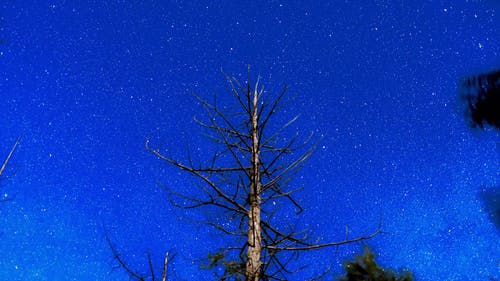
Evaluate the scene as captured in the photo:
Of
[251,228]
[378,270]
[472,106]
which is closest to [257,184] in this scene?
[251,228]

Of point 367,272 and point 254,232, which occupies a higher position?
point 367,272

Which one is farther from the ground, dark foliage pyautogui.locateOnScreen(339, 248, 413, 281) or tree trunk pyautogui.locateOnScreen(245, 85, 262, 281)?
dark foliage pyautogui.locateOnScreen(339, 248, 413, 281)

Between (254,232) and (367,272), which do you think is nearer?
(254,232)

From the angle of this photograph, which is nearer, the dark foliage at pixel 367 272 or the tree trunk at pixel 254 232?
the tree trunk at pixel 254 232

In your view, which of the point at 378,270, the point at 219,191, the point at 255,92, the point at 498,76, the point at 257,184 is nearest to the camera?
the point at 219,191

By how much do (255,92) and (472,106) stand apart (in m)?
7.22

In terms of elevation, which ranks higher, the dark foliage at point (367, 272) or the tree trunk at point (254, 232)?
the dark foliage at point (367, 272)

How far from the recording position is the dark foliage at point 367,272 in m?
15.3

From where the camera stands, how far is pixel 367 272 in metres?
15.7

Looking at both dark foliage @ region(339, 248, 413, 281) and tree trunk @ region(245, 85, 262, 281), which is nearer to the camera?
tree trunk @ region(245, 85, 262, 281)

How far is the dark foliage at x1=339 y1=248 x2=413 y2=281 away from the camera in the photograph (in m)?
15.3

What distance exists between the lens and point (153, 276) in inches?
109

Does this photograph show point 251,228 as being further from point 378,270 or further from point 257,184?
point 378,270

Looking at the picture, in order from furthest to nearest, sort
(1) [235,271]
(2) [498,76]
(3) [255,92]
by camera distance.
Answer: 1. (2) [498,76]
2. (3) [255,92]
3. (1) [235,271]
